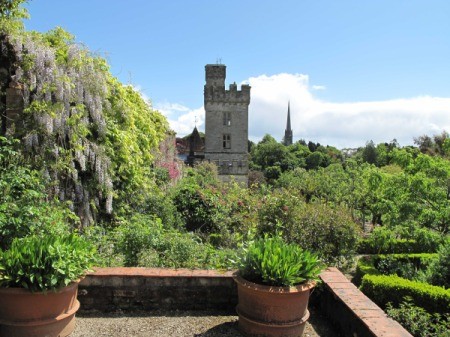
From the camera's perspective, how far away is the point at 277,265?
306 cm

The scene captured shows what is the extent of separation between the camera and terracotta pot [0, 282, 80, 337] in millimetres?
2848

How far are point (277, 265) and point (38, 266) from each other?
1831mm

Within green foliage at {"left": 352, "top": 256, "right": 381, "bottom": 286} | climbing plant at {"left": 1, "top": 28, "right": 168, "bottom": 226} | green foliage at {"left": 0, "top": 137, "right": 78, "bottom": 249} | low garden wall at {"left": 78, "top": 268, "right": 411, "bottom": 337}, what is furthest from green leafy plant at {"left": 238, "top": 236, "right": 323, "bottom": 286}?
green foliage at {"left": 352, "top": 256, "right": 381, "bottom": 286}

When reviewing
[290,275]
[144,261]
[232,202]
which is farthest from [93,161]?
[232,202]

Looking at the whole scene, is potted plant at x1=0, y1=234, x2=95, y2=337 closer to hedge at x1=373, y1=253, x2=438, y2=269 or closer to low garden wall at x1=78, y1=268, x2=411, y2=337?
low garden wall at x1=78, y1=268, x2=411, y2=337

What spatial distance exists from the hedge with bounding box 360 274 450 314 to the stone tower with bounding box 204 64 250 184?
27255mm

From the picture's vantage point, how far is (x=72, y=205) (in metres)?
5.38

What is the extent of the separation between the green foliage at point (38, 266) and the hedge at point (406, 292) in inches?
169

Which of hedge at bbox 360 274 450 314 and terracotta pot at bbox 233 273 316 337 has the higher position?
terracotta pot at bbox 233 273 316 337

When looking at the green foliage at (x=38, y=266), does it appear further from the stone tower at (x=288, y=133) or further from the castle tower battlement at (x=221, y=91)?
the stone tower at (x=288, y=133)

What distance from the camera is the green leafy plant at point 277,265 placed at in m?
3.06

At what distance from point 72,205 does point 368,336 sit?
4.20 metres

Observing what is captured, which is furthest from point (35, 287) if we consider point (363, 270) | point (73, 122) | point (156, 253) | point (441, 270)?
point (363, 270)

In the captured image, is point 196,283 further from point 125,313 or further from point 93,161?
point 93,161
